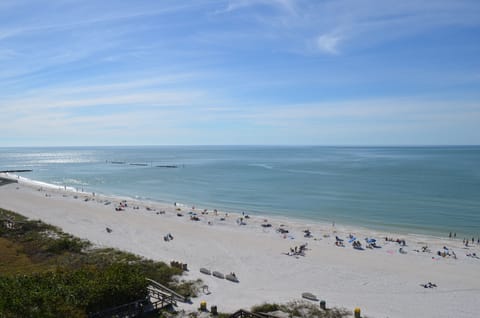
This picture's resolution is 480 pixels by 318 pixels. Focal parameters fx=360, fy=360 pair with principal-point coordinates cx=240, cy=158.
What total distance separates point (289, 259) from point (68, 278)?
1792 cm

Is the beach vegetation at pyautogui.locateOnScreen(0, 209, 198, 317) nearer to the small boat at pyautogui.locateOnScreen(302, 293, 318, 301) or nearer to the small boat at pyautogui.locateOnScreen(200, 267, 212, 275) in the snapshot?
the small boat at pyautogui.locateOnScreen(200, 267, 212, 275)

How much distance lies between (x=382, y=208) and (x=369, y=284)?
3250 centimetres

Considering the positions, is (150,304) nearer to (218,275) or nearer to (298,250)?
(218,275)

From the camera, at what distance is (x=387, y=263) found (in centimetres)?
3027

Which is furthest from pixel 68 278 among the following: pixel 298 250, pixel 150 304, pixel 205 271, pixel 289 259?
pixel 298 250

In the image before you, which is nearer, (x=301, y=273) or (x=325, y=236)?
(x=301, y=273)

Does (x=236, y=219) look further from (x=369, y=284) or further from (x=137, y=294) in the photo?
(x=137, y=294)

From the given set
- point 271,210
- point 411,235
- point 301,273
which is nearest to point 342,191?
point 271,210

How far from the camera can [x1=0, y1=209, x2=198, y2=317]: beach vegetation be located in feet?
50.9

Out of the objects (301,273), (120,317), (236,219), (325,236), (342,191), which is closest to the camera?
(120,317)

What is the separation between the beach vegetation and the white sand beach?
2.48 m

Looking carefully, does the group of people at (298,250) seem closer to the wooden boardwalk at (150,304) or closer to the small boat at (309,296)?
the small boat at (309,296)

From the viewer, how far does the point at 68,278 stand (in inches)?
739

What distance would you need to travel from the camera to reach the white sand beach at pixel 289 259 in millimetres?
22188
